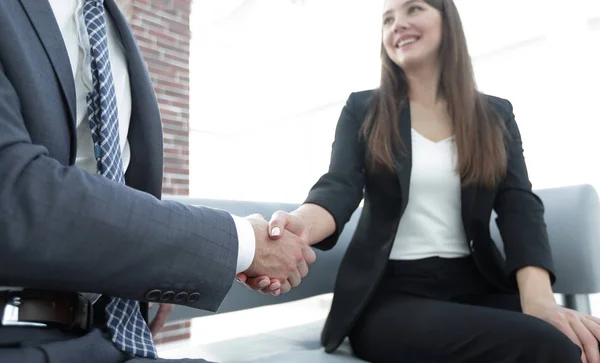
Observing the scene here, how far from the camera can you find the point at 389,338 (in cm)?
114

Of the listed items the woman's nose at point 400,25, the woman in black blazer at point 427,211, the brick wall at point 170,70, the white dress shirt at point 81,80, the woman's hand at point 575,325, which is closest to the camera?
the white dress shirt at point 81,80

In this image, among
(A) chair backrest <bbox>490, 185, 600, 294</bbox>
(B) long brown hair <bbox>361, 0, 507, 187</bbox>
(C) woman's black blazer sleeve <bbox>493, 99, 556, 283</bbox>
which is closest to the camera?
(C) woman's black blazer sleeve <bbox>493, 99, 556, 283</bbox>

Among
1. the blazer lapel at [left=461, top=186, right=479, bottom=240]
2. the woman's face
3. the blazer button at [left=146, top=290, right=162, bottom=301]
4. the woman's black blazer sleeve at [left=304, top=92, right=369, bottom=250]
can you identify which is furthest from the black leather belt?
the woman's face

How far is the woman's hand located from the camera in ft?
3.34

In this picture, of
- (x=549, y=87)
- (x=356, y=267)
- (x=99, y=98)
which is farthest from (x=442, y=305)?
(x=549, y=87)

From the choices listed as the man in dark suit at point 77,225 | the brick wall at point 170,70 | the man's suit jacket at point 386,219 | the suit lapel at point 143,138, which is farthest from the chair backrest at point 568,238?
the brick wall at point 170,70

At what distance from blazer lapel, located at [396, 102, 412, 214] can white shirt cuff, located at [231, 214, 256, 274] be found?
0.69 metres

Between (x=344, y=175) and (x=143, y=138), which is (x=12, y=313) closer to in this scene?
(x=143, y=138)

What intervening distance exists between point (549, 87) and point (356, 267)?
→ 5153 mm

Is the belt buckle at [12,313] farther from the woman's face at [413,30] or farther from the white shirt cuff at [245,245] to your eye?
the woman's face at [413,30]

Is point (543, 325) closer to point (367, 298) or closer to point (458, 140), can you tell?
point (367, 298)

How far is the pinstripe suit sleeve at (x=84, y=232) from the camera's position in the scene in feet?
1.71

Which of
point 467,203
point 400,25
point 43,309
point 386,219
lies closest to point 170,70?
point 400,25

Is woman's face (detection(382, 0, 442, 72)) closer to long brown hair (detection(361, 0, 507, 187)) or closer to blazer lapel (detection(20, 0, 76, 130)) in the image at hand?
long brown hair (detection(361, 0, 507, 187))
